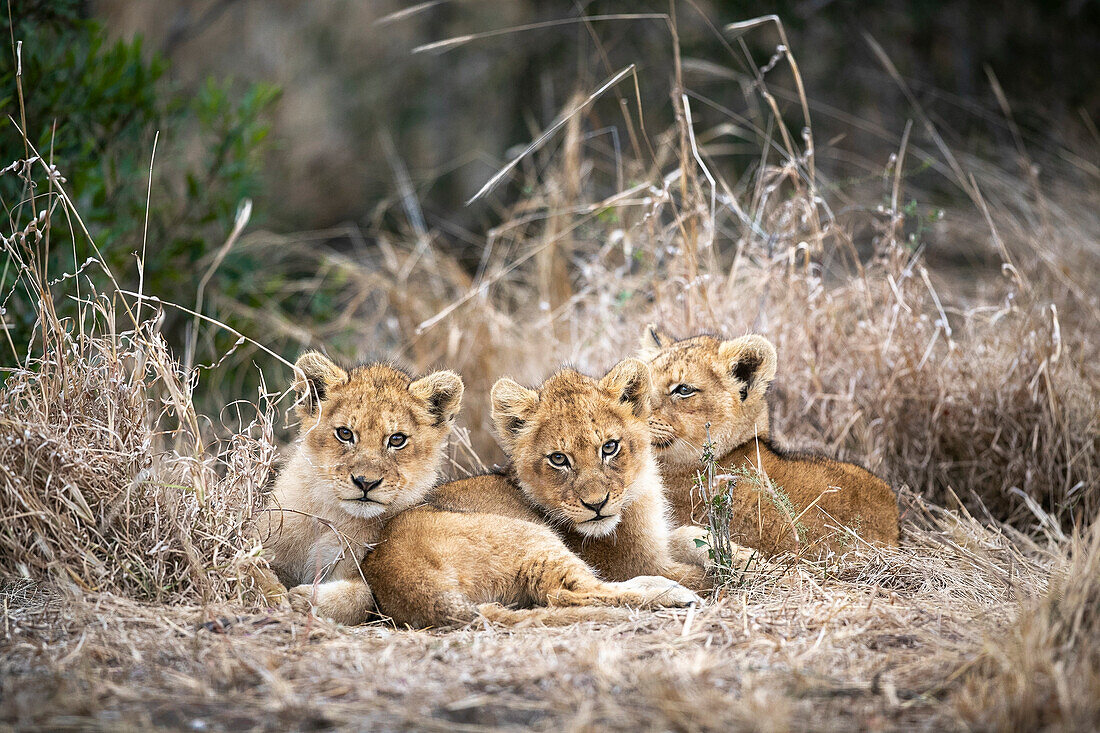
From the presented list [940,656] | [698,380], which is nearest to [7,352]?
Result: [698,380]

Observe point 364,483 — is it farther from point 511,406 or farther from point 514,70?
point 514,70

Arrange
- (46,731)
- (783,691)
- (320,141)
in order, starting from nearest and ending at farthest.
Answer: (46,731)
(783,691)
(320,141)

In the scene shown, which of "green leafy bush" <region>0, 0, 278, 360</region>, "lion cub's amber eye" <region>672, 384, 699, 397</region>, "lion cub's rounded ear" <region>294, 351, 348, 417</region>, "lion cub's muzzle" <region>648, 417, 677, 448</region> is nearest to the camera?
"lion cub's rounded ear" <region>294, 351, 348, 417</region>

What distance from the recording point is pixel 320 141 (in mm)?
14281

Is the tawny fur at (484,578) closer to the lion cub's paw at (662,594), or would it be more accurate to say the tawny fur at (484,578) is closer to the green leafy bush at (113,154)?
the lion cub's paw at (662,594)

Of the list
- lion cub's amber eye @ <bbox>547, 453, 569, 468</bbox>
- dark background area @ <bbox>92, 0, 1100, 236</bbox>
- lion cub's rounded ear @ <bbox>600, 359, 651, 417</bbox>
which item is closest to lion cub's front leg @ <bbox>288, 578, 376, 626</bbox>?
lion cub's amber eye @ <bbox>547, 453, 569, 468</bbox>

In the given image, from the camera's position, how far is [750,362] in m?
4.71

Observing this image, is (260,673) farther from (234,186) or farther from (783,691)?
(234,186)

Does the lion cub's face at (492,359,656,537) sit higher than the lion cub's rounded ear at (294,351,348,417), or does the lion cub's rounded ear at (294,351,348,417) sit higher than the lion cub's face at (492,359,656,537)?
the lion cub's rounded ear at (294,351,348,417)

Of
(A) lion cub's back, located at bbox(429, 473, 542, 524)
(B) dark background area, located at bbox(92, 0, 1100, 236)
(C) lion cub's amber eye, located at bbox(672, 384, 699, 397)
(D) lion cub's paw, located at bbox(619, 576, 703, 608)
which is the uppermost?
(B) dark background area, located at bbox(92, 0, 1100, 236)

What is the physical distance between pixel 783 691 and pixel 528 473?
1.66 metres

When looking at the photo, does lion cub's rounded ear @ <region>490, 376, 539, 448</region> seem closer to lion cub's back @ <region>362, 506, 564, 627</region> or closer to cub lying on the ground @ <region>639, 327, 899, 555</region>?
lion cub's back @ <region>362, 506, 564, 627</region>

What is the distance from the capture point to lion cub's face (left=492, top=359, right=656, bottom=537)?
401 centimetres

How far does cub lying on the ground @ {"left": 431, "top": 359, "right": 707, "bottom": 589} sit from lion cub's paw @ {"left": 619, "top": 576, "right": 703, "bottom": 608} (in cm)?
34
